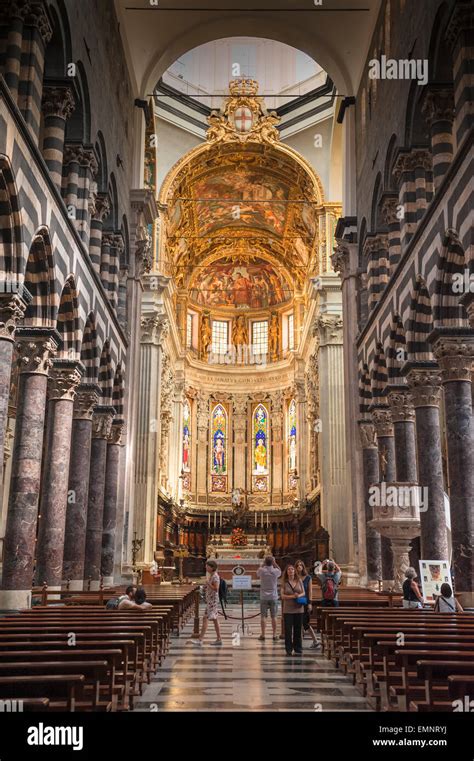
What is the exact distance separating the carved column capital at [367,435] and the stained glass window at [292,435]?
75.6ft

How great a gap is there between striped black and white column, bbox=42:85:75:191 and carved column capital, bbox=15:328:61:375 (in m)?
3.51

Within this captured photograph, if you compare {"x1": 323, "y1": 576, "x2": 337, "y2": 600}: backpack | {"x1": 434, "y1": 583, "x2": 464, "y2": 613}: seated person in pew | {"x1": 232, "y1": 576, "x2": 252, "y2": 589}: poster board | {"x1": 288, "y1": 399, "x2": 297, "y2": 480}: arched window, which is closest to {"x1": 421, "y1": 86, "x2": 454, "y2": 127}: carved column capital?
{"x1": 323, "y1": 576, "x2": 337, "y2": 600}: backpack

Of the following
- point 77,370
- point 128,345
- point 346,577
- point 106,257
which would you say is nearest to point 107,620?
point 77,370

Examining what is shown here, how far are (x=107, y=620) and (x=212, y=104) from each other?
3457 centimetres

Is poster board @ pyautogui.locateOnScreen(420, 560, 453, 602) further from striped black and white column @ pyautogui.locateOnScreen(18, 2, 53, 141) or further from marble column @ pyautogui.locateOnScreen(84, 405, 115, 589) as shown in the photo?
striped black and white column @ pyautogui.locateOnScreen(18, 2, 53, 141)

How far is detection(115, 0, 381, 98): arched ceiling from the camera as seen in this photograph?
25000 mm

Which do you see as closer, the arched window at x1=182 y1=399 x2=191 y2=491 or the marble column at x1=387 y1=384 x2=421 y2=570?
the marble column at x1=387 y1=384 x2=421 y2=570

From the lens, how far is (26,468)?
13.8m

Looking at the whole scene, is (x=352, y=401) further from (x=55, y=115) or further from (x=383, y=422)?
(x=55, y=115)

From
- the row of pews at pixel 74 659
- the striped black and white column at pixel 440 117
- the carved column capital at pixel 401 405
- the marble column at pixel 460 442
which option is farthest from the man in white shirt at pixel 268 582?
the striped black and white column at pixel 440 117

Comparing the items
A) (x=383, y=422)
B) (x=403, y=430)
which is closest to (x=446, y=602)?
(x=403, y=430)

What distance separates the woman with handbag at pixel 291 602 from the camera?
39.9ft

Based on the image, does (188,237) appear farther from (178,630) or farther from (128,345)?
(178,630)
